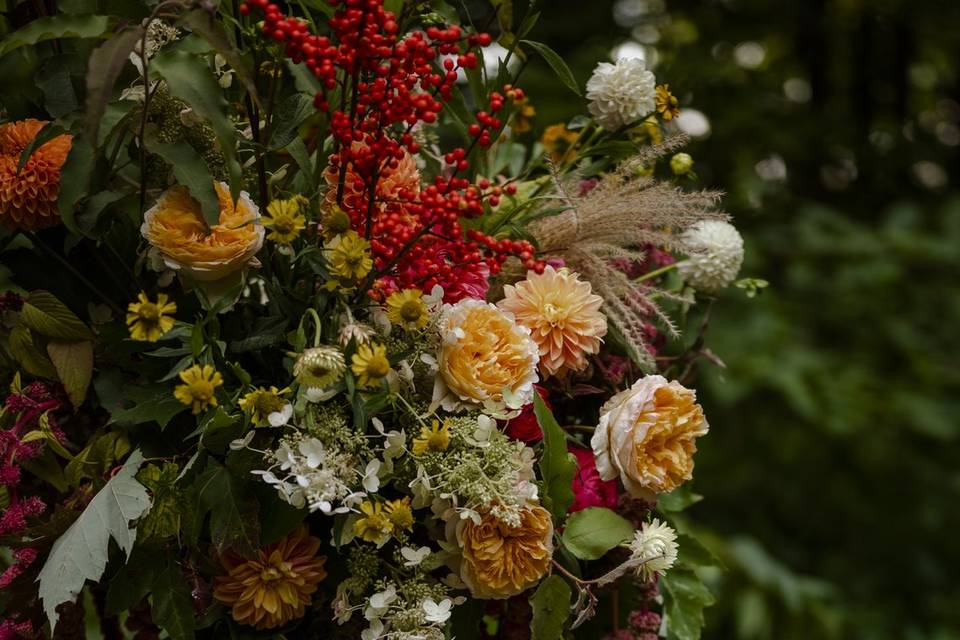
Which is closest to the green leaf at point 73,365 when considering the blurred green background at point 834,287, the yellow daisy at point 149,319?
the yellow daisy at point 149,319

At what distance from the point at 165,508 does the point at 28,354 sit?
6.0 inches

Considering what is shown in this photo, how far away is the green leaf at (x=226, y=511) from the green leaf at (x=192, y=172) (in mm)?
158

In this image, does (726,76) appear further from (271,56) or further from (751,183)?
(271,56)

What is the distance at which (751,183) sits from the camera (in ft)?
7.25

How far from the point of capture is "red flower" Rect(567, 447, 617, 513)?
2.34 ft

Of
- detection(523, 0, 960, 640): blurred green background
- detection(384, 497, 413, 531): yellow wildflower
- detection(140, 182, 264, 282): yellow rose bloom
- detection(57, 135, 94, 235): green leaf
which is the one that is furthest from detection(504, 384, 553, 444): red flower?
detection(523, 0, 960, 640): blurred green background

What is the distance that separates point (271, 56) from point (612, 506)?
0.41m

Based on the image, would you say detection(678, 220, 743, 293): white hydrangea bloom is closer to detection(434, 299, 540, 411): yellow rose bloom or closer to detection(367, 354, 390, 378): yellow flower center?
detection(434, 299, 540, 411): yellow rose bloom

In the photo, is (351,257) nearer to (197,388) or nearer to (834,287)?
(197,388)

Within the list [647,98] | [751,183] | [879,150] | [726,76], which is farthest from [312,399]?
[879,150]

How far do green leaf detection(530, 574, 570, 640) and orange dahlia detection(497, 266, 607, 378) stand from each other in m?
0.15

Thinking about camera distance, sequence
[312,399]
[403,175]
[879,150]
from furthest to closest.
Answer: [879,150], [403,175], [312,399]

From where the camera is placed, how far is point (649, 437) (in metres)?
0.67

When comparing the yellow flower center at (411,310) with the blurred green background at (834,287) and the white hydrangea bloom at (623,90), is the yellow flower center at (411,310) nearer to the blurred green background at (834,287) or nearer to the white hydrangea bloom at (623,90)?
the white hydrangea bloom at (623,90)
